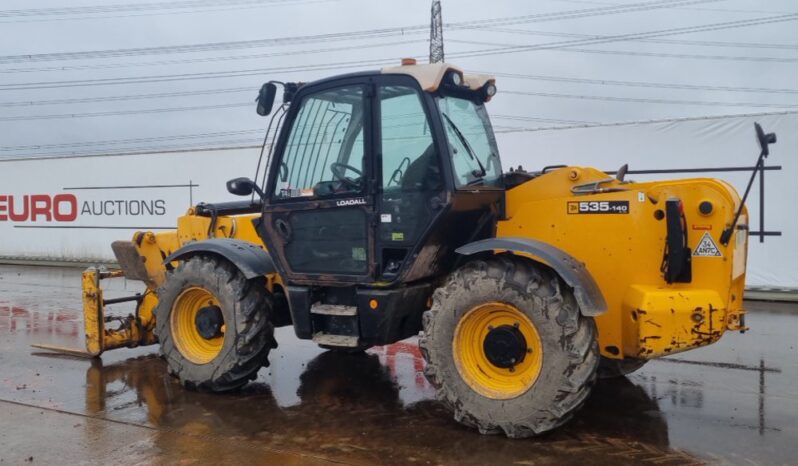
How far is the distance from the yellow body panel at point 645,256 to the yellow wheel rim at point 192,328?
2.93 metres

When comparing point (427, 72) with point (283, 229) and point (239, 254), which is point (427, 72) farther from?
point (239, 254)

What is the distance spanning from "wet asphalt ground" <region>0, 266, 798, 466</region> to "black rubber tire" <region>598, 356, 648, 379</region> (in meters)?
0.23

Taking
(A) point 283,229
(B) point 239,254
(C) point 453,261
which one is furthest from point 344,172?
(B) point 239,254

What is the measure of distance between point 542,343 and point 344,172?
2.03 meters

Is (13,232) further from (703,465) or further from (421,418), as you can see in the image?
(703,465)

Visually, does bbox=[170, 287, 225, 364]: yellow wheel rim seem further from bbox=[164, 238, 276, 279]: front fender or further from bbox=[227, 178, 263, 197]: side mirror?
bbox=[227, 178, 263, 197]: side mirror

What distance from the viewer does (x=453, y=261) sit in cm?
549

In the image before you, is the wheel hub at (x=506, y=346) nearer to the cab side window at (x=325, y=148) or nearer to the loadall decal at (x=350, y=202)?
the loadall decal at (x=350, y=202)

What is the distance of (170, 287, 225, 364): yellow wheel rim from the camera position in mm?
6082

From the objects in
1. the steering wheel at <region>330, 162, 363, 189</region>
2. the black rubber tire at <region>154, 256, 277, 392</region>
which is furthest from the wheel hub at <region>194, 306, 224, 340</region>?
the steering wheel at <region>330, 162, 363, 189</region>

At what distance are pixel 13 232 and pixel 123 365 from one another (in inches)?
591

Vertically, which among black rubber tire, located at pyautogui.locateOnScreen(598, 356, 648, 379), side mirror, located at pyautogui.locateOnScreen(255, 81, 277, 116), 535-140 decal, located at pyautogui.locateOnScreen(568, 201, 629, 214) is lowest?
black rubber tire, located at pyautogui.locateOnScreen(598, 356, 648, 379)

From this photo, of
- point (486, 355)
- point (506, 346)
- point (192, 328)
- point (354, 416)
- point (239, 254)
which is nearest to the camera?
point (506, 346)

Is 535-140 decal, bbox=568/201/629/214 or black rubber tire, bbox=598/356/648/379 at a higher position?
535-140 decal, bbox=568/201/629/214
